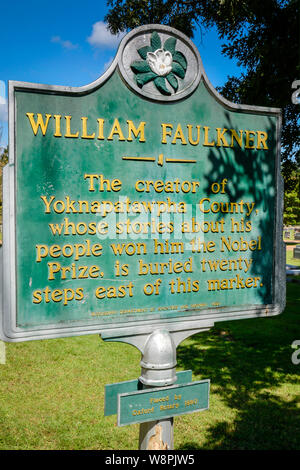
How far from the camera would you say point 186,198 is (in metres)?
2.75

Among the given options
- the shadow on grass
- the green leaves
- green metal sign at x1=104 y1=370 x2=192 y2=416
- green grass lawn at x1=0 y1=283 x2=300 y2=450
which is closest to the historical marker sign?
the green leaves

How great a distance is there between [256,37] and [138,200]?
5.82 meters

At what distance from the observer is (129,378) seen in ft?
19.2

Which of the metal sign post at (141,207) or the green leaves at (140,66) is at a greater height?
the green leaves at (140,66)

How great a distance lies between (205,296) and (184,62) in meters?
1.57

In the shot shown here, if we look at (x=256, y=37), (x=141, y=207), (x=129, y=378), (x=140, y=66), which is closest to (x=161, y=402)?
(x=141, y=207)

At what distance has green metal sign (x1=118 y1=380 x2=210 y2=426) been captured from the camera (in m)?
2.47

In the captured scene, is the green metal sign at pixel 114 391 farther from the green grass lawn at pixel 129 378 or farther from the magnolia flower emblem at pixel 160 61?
the magnolia flower emblem at pixel 160 61

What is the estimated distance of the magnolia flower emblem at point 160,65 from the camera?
2.56 m

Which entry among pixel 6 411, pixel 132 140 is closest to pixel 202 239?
pixel 132 140

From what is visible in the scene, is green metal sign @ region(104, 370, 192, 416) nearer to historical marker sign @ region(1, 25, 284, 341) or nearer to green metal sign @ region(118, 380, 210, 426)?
green metal sign @ region(118, 380, 210, 426)

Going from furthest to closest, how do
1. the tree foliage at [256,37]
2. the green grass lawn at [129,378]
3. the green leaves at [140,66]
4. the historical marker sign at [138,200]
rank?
the tree foliage at [256,37] < the green grass lawn at [129,378] < the green leaves at [140,66] < the historical marker sign at [138,200]

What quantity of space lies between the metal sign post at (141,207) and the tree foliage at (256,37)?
3344 mm

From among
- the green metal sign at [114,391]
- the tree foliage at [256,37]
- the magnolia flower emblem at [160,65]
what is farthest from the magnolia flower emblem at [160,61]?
the tree foliage at [256,37]
